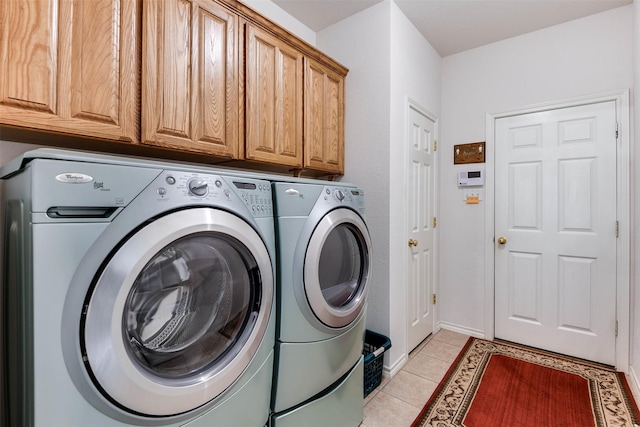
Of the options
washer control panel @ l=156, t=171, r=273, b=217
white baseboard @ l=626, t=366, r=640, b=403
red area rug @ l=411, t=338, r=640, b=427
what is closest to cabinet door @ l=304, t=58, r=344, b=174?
washer control panel @ l=156, t=171, r=273, b=217

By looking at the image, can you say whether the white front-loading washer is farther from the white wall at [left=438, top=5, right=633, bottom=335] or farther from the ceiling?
the white wall at [left=438, top=5, right=633, bottom=335]

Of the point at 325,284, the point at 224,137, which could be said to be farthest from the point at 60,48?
the point at 325,284

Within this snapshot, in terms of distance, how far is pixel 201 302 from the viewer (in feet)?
3.18

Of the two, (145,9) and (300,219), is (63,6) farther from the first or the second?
(300,219)

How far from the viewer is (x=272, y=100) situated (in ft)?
5.75

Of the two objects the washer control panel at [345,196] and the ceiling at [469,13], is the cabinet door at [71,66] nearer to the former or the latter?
the washer control panel at [345,196]

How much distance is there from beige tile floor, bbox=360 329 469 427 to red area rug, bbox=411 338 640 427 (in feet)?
0.21

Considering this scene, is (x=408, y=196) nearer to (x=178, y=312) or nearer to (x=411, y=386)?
(x=411, y=386)

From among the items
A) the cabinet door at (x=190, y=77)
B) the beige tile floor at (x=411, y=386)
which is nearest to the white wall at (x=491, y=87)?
the beige tile floor at (x=411, y=386)

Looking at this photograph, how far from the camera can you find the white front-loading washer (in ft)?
2.20

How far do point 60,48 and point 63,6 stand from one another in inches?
5.8

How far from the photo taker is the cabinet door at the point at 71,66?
0.95 metres

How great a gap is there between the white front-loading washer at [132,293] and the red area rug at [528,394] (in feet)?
4.20

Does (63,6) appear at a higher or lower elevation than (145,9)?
lower
